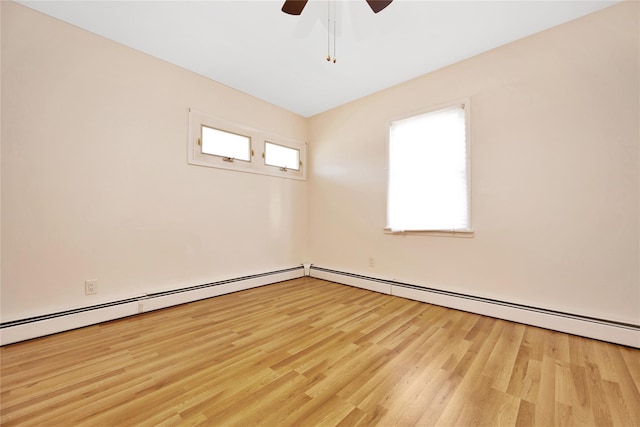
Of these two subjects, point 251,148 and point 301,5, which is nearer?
point 301,5

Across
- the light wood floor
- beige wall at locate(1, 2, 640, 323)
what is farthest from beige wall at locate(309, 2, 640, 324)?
the light wood floor

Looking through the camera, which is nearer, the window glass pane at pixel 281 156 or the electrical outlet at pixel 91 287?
the electrical outlet at pixel 91 287

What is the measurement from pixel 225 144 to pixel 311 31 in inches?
69.2

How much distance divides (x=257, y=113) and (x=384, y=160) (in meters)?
2.00

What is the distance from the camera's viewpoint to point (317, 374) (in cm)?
164

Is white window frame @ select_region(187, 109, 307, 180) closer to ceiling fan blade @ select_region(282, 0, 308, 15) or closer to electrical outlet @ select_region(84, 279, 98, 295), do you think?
electrical outlet @ select_region(84, 279, 98, 295)

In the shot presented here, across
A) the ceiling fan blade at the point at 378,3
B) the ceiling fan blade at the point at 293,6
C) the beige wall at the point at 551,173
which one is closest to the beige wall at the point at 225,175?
the beige wall at the point at 551,173

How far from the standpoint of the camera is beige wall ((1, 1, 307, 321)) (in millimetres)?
2104

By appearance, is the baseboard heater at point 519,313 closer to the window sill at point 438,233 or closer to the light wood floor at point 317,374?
the light wood floor at point 317,374

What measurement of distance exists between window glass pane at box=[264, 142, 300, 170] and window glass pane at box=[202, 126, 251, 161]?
0.35 meters

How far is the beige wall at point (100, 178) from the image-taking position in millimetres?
2104

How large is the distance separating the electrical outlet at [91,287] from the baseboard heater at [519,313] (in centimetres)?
297

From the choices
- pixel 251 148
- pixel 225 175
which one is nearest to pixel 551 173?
pixel 251 148

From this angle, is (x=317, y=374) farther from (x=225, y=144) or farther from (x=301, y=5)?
(x=225, y=144)
